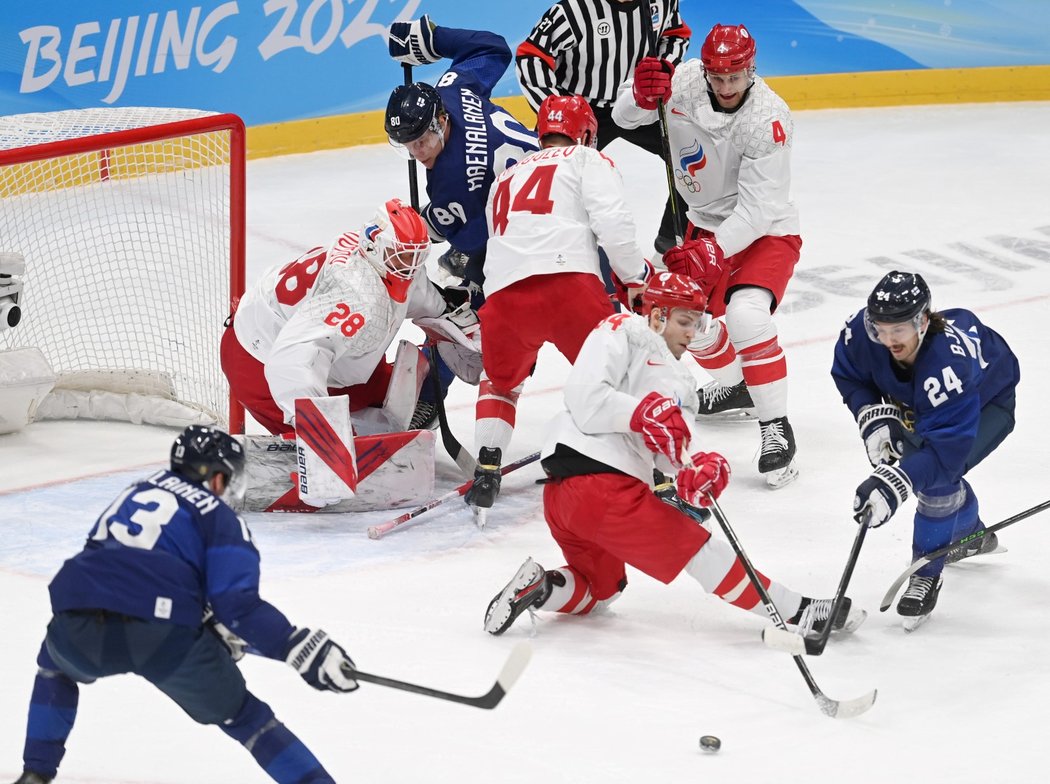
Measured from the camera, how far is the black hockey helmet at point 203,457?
2.35 metres

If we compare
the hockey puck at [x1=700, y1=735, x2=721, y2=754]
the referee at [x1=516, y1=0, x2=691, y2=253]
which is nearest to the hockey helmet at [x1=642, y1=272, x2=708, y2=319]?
the hockey puck at [x1=700, y1=735, x2=721, y2=754]

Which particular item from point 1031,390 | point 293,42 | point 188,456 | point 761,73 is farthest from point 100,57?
point 188,456

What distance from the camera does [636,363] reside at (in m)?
3.17

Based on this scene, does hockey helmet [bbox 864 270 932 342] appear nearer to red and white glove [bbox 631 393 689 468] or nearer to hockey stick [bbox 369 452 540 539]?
red and white glove [bbox 631 393 689 468]

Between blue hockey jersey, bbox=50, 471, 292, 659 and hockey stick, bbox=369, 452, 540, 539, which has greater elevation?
blue hockey jersey, bbox=50, 471, 292, 659

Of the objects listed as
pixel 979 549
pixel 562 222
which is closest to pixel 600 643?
pixel 979 549

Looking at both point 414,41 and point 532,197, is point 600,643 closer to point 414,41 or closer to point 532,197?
point 532,197

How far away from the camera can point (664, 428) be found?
297cm

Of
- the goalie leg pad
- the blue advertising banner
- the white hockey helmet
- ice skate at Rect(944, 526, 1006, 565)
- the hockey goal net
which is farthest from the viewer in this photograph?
the blue advertising banner

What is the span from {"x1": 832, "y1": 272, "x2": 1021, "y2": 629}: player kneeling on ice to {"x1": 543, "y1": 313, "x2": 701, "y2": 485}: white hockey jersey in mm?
420

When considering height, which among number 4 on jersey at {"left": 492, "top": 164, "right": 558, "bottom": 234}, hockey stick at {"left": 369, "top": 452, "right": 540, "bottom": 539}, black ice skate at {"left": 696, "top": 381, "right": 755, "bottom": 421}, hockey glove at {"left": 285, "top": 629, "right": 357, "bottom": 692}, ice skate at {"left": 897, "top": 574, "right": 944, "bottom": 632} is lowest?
black ice skate at {"left": 696, "top": 381, "right": 755, "bottom": 421}

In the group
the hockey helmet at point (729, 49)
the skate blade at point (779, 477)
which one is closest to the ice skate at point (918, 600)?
the skate blade at point (779, 477)

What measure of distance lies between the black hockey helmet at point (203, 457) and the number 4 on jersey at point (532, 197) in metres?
1.76

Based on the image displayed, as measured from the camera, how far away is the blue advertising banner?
650 cm
